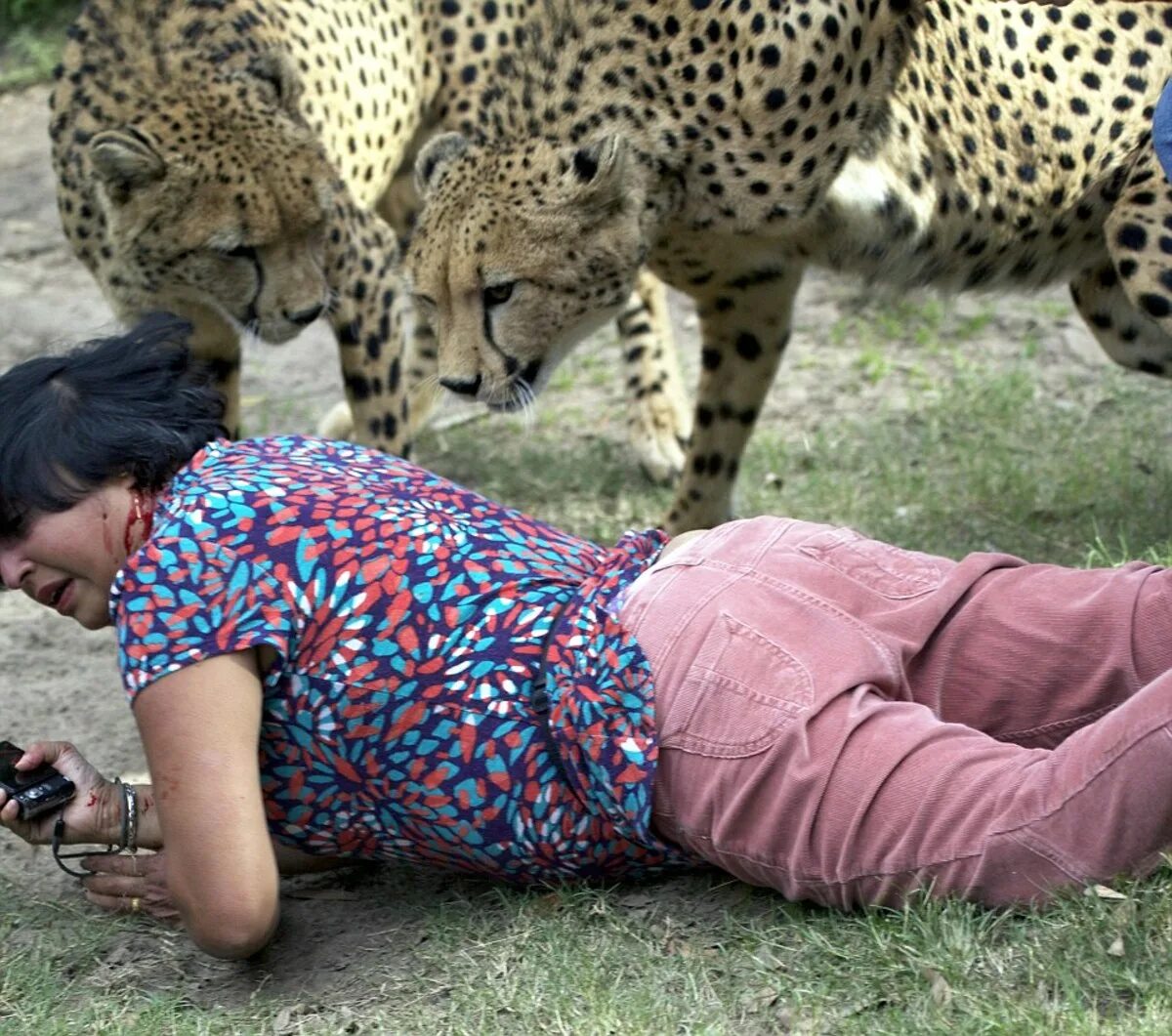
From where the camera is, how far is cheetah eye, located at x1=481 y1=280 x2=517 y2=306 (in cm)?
394

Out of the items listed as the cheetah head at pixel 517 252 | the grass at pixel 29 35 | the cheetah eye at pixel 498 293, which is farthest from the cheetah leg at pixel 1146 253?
the grass at pixel 29 35

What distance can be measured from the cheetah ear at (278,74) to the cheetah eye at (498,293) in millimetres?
976

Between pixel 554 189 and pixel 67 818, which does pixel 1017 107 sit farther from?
pixel 67 818

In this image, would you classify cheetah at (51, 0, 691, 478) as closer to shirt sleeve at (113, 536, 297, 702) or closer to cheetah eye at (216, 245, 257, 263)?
cheetah eye at (216, 245, 257, 263)

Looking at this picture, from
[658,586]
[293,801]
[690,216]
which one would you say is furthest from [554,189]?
[293,801]

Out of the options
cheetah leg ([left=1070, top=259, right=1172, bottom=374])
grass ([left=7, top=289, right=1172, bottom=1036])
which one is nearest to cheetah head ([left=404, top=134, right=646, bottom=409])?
cheetah leg ([left=1070, top=259, right=1172, bottom=374])

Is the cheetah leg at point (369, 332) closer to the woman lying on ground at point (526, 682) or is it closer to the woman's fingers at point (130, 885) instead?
the woman lying on ground at point (526, 682)

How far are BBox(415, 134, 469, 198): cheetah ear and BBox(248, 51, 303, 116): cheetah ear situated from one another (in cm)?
62

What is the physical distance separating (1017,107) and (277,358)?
3097mm

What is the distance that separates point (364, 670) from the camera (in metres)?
2.73

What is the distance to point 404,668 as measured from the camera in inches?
108

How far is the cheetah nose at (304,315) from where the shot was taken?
14.8 ft

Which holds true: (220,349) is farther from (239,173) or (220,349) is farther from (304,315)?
(239,173)

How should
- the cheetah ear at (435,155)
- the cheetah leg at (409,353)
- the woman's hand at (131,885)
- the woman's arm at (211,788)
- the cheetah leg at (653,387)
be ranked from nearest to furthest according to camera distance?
1. the woman's arm at (211,788)
2. the woman's hand at (131,885)
3. the cheetah ear at (435,155)
4. the cheetah leg at (653,387)
5. the cheetah leg at (409,353)
